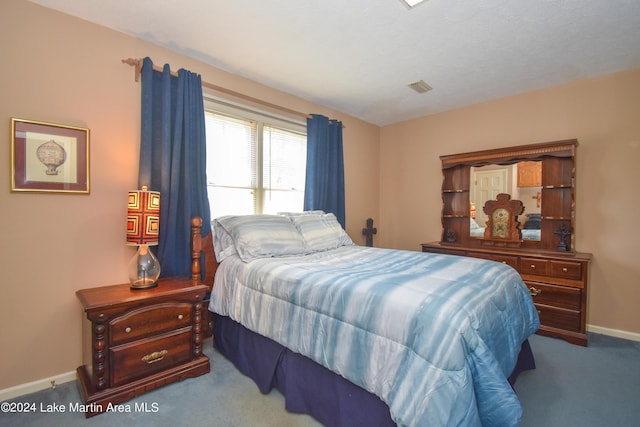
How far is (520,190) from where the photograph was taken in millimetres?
3219

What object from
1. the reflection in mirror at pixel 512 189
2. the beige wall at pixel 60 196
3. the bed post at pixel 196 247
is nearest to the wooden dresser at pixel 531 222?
the reflection in mirror at pixel 512 189

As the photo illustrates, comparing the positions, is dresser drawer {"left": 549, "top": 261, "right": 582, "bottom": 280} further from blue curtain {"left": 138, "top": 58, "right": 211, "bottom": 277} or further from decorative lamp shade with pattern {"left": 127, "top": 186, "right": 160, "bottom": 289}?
decorative lamp shade with pattern {"left": 127, "top": 186, "right": 160, "bottom": 289}

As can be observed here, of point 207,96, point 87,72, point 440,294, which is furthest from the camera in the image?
point 207,96

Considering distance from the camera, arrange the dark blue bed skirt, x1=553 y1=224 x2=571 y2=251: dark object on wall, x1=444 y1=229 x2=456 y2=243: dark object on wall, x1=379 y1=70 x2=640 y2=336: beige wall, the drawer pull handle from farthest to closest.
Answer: x1=444 y1=229 x2=456 y2=243: dark object on wall, x1=553 y1=224 x2=571 y2=251: dark object on wall, x1=379 y1=70 x2=640 y2=336: beige wall, the drawer pull handle, the dark blue bed skirt

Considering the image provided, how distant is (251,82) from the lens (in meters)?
2.93

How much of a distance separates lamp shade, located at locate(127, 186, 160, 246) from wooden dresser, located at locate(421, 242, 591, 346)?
10.6 feet

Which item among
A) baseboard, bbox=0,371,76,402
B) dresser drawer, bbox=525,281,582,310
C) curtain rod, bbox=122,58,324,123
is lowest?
baseboard, bbox=0,371,76,402

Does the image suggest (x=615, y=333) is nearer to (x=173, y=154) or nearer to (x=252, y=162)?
(x=252, y=162)

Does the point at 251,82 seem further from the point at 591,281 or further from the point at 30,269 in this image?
the point at 591,281

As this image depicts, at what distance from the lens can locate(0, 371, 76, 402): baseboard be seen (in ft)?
5.79

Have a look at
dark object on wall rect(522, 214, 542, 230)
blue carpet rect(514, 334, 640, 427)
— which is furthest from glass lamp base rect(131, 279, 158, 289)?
dark object on wall rect(522, 214, 542, 230)

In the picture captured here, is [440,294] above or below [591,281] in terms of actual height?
above

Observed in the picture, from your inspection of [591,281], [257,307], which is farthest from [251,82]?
[591,281]

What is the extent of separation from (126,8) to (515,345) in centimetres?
308
